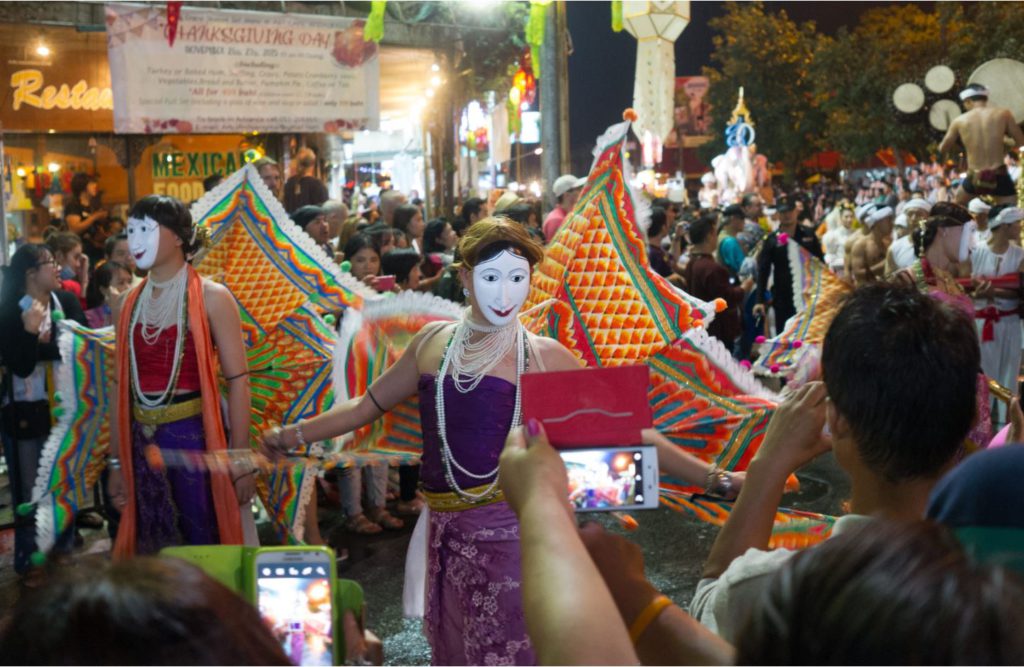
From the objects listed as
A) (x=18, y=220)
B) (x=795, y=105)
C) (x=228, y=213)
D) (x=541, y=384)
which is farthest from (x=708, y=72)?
(x=541, y=384)

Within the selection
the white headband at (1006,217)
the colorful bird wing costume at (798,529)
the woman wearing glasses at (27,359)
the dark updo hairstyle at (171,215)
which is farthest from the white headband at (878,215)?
the colorful bird wing costume at (798,529)

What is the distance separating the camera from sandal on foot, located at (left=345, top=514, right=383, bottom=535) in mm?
6547

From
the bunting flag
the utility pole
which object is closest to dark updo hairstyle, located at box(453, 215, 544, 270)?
the bunting flag

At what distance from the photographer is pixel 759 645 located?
1067 mm

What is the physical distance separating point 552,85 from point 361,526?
421cm

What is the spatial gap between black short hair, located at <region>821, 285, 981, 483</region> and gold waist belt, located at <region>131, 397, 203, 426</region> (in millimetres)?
2903

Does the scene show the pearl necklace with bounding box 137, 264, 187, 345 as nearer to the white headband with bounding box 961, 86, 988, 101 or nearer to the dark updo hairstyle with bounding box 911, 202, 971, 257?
the dark updo hairstyle with bounding box 911, 202, 971, 257

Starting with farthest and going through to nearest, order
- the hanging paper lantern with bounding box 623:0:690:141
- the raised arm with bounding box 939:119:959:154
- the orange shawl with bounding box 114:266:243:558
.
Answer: the raised arm with bounding box 939:119:959:154 → the hanging paper lantern with bounding box 623:0:690:141 → the orange shawl with bounding box 114:266:243:558

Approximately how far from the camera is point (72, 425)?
4.73 meters

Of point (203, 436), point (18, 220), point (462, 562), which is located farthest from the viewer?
point (18, 220)

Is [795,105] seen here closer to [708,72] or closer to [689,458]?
[708,72]

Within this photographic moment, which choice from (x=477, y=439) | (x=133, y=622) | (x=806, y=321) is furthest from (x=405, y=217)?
(x=133, y=622)

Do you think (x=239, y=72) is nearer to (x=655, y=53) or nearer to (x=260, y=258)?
(x=655, y=53)

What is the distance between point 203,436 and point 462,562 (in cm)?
137
